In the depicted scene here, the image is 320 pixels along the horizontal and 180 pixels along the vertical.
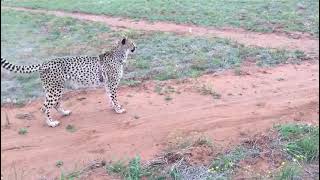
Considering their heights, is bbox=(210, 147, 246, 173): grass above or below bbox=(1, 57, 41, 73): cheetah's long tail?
below

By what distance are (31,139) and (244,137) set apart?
3.05m

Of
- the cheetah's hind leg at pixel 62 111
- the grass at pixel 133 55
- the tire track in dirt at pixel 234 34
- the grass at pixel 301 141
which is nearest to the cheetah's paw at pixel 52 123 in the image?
the cheetah's hind leg at pixel 62 111

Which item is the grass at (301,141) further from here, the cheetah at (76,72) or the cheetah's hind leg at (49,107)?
the cheetah's hind leg at (49,107)

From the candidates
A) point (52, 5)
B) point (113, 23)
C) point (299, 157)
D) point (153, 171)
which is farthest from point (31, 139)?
point (52, 5)

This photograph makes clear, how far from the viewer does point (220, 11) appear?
16375 mm

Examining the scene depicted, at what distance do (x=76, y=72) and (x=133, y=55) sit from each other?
3.82 meters

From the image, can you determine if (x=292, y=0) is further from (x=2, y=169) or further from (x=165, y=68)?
(x=2, y=169)

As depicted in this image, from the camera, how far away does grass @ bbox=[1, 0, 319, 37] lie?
48.5ft

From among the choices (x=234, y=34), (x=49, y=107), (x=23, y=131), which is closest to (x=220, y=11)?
(x=234, y=34)

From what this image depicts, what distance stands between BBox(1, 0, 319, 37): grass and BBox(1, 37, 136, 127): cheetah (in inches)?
280

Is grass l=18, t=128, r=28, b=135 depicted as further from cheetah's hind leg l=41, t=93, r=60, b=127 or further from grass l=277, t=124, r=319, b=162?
grass l=277, t=124, r=319, b=162

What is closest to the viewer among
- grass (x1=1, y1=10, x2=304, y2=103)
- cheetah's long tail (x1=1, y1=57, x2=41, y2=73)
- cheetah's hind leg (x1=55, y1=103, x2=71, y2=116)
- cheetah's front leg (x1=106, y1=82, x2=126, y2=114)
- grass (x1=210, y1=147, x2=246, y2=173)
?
grass (x1=210, y1=147, x2=246, y2=173)

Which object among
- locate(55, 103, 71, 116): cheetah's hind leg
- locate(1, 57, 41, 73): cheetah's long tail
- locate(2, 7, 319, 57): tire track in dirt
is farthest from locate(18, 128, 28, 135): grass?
locate(2, 7, 319, 57): tire track in dirt

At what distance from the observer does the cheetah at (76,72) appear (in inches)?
293
